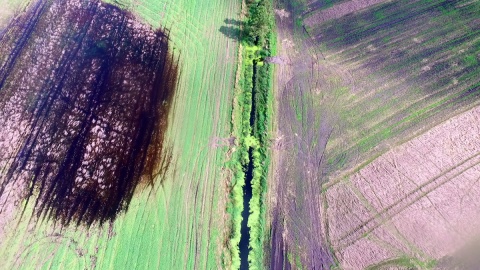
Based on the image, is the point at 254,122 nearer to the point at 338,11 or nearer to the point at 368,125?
the point at 368,125

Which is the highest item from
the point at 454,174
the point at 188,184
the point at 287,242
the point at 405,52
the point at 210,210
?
the point at 405,52

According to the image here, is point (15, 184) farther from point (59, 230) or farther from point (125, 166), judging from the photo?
point (125, 166)

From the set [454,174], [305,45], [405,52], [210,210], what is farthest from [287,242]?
[405,52]

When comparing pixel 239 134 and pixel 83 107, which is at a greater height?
pixel 83 107

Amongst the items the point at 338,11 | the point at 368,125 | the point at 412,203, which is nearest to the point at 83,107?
the point at 368,125

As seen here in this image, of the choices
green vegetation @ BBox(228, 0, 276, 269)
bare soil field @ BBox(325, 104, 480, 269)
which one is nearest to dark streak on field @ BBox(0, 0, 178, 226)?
green vegetation @ BBox(228, 0, 276, 269)
